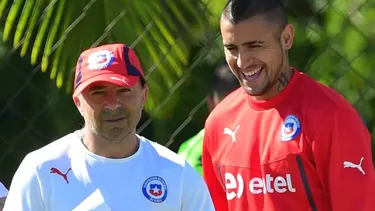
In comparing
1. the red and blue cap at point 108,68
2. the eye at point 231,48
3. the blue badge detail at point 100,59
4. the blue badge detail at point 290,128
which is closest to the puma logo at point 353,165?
the blue badge detail at point 290,128

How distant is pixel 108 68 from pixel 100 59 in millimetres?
56

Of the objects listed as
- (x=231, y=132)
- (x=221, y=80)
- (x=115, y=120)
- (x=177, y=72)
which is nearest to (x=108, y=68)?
(x=115, y=120)

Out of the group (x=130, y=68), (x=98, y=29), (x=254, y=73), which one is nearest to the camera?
(x=130, y=68)

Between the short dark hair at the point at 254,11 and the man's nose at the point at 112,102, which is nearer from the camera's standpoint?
the man's nose at the point at 112,102

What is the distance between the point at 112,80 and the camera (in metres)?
3.05

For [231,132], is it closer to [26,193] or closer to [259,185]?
[259,185]

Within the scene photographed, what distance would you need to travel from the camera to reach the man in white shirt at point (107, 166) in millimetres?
2928

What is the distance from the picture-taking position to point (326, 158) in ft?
10.6

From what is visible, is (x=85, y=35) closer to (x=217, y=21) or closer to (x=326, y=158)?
(x=217, y=21)

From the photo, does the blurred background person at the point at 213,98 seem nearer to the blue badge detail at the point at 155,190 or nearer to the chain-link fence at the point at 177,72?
the chain-link fence at the point at 177,72

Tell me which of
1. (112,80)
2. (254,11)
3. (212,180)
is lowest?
(212,180)

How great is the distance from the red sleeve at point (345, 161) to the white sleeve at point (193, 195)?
388mm

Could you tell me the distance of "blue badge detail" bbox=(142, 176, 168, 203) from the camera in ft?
9.77

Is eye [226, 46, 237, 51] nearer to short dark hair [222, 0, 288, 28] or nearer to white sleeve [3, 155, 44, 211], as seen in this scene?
short dark hair [222, 0, 288, 28]
